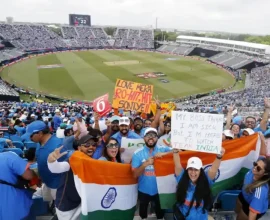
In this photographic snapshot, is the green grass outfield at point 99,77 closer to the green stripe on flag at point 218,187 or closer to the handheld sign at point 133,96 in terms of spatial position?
the handheld sign at point 133,96

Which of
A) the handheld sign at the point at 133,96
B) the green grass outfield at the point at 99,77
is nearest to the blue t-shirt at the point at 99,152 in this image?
the handheld sign at the point at 133,96

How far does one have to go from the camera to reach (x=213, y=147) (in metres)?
3.94

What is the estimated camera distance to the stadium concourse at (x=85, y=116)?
4.25 metres

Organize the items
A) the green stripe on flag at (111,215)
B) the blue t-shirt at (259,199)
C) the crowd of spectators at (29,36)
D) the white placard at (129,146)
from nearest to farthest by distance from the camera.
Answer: the blue t-shirt at (259,199) → the green stripe on flag at (111,215) → the white placard at (129,146) → the crowd of spectators at (29,36)

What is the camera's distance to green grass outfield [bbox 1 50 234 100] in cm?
3297

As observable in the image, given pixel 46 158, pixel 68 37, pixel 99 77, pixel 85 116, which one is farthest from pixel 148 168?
pixel 68 37

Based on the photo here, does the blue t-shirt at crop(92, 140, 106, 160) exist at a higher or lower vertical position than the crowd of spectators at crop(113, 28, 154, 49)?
lower

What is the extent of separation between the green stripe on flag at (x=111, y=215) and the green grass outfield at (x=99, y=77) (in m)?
26.0

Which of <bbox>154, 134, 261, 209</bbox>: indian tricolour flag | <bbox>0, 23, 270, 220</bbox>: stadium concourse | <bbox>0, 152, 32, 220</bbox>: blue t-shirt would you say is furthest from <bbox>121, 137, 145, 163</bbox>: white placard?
<bbox>0, 152, 32, 220</bbox>: blue t-shirt

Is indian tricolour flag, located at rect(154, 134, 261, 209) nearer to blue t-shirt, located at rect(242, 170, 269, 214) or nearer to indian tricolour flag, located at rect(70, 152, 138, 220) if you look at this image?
indian tricolour flag, located at rect(70, 152, 138, 220)

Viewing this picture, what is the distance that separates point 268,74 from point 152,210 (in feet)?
156

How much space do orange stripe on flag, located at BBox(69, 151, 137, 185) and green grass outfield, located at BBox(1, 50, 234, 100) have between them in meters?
26.1

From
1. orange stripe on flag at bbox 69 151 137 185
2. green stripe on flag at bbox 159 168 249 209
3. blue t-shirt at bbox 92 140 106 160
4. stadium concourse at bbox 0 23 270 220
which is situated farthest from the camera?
blue t-shirt at bbox 92 140 106 160

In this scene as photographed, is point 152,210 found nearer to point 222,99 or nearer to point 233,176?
point 233,176
